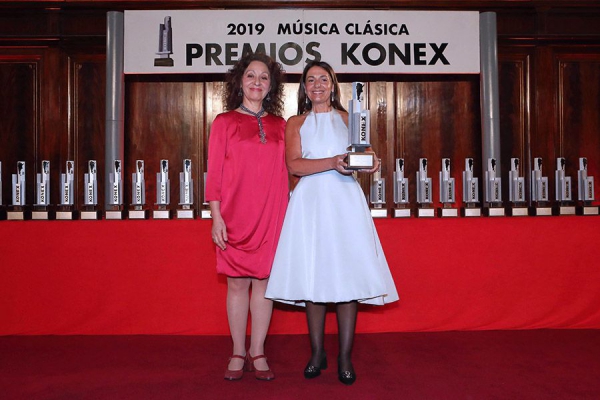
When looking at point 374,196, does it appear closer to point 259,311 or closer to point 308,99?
point 308,99

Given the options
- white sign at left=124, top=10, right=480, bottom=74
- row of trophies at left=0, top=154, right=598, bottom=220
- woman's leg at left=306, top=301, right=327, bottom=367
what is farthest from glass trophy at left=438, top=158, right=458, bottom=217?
woman's leg at left=306, top=301, right=327, bottom=367

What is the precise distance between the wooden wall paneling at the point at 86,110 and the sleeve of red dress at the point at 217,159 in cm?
301

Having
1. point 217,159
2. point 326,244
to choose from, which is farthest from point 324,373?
point 217,159

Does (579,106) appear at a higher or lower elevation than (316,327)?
higher

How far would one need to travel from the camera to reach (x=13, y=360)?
229 cm

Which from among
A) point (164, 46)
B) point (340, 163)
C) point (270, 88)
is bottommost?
point (340, 163)

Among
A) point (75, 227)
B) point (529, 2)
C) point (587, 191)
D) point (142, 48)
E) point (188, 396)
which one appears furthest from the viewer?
point (529, 2)

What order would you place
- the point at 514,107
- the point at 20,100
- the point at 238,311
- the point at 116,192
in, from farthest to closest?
the point at 514,107 < the point at 20,100 < the point at 116,192 < the point at 238,311

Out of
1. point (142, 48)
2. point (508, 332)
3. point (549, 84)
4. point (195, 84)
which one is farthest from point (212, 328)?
point (549, 84)

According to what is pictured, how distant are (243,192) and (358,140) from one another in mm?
516

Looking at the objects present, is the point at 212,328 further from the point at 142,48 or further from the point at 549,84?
the point at 549,84

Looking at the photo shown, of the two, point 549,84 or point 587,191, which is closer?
point 587,191

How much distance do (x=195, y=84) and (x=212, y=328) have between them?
109 inches

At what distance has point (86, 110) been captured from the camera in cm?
475
